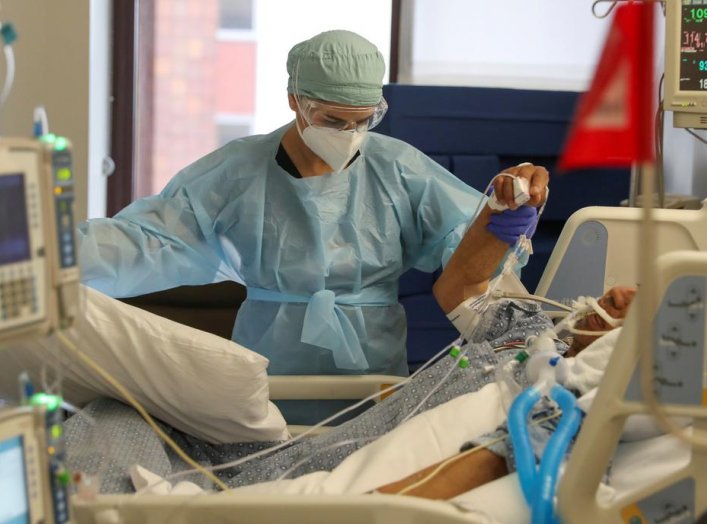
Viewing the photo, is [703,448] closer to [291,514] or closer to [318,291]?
[291,514]

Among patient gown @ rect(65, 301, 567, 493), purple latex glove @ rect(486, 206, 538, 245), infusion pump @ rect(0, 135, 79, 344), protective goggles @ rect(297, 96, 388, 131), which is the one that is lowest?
patient gown @ rect(65, 301, 567, 493)

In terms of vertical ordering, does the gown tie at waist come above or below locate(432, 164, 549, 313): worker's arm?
below

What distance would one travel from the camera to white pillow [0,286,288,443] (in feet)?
6.29

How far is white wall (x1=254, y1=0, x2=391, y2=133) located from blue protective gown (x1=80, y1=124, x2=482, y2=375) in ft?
6.19

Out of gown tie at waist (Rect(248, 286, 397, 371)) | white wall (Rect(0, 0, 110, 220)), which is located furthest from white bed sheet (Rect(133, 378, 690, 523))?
white wall (Rect(0, 0, 110, 220))

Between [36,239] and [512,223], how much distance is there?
1.37 metres

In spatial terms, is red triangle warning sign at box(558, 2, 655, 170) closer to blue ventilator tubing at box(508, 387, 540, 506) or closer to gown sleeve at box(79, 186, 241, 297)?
blue ventilator tubing at box(508, 387, 540, 506)

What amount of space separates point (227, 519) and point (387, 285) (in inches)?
47.4

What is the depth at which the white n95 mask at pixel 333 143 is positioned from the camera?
2.42 m

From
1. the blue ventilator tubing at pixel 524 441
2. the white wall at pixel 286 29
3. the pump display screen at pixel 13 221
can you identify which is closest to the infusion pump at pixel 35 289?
the pump display screen at pixel 13 221

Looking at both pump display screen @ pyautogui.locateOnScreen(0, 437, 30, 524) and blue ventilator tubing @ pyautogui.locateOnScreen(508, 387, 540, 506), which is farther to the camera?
blue ventilator tubing @ pyautogui.locateOnScreen(508, 387, 540, 506)

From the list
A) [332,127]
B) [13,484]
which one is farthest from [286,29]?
[13,484]

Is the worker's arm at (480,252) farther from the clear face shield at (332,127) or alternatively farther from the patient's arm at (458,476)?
the patient's arm at (458,476)

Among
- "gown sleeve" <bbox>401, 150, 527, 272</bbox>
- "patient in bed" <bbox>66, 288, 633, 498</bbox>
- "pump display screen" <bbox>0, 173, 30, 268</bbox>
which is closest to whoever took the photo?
"pump display screen" <bbox>0, 173, 30, 268</bbox>
